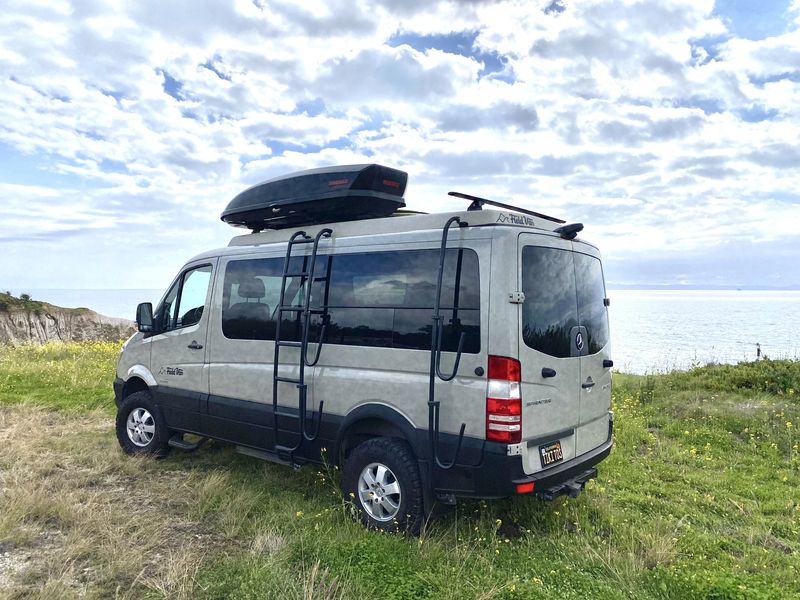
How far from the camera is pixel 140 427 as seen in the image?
21.8ft

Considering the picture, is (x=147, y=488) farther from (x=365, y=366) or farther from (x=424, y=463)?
(x=424, y=463)

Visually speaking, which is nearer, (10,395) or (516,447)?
(516,447)

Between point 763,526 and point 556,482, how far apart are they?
2156 millimetres

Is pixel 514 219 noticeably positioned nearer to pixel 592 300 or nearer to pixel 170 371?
pixel 592 300

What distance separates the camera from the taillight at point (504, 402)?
3.82 meters

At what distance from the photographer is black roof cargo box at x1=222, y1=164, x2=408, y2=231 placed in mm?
5211

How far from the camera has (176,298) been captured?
6.48 m

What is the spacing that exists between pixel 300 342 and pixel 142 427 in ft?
9.55

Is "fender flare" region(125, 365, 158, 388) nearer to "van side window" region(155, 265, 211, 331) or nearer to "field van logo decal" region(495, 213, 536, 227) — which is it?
Result: "van side window" region(155, 265, 211, 331)

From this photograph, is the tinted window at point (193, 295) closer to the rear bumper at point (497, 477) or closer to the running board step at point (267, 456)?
the running board step at point (267, 456)

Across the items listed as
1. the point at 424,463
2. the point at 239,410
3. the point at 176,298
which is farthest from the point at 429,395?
the point at 176,298

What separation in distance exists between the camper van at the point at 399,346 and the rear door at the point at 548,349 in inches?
0.6

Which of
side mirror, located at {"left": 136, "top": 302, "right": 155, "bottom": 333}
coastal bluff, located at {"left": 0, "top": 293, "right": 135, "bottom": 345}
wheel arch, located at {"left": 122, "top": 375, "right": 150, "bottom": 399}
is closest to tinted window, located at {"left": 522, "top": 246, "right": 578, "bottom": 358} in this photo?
side mirror, located at {"left": 136, "top": 302, "right": 155, "bottom": 333}

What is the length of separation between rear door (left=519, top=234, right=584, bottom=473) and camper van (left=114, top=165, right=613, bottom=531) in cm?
2
